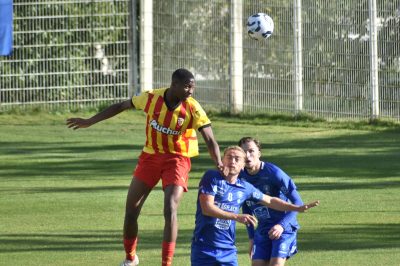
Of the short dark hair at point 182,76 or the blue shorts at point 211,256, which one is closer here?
the blue shorts at point 211,256

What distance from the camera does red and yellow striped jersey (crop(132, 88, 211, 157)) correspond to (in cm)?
1162

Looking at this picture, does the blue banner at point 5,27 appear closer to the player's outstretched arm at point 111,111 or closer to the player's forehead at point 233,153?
the player's outstretched arm at point 111,111

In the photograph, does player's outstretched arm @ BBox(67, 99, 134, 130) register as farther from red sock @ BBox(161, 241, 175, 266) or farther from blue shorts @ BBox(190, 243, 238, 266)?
blue shorts @ BBox(190, 243, 238, 266)

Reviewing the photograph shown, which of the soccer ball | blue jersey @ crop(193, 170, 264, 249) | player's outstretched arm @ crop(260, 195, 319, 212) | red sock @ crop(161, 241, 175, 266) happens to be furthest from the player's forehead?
the soccer ball

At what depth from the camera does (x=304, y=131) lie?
22484 millimetres

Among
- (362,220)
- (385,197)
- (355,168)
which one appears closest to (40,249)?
(362,220)

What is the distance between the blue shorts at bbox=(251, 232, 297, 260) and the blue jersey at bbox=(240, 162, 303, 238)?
0.17 ft

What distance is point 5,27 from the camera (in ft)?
79.9

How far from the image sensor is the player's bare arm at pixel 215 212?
852 centimetres

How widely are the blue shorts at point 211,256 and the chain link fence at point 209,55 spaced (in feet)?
45.5

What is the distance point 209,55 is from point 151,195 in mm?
9087

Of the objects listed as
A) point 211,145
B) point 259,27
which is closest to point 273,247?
point 211,145

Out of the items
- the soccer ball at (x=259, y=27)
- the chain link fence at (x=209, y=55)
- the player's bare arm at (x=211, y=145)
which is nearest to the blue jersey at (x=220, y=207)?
→ the player's bare arm at (x=211, y=145)

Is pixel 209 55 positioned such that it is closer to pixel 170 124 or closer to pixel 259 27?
pixel 259 27
